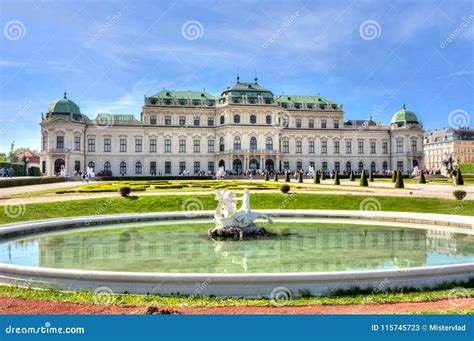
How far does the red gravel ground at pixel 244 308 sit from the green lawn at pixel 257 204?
42.0 ft

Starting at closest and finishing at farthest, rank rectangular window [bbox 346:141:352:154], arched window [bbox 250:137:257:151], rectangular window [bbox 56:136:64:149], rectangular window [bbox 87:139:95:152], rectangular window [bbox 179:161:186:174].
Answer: rectangular window [bbox 56:136:64:149], rectangular window [bbox 87:139:95:152], arched window [bbox 250:137:257:151], rectangular window [bbox 179:161:186:174], rectangular window [bbox 346:141:352:154]

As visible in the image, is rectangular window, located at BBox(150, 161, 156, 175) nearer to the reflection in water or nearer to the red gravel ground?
the reflection in water

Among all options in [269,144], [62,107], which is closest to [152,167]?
[62,107]

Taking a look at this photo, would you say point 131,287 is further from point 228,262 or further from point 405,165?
point 405,165

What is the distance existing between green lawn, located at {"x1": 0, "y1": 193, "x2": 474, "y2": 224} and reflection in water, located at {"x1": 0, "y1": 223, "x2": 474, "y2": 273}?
5734 millimetres

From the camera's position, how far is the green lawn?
20.8m

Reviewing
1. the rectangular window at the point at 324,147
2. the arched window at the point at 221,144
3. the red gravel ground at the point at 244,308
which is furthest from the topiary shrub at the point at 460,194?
the rectangular window at the point at 324,147

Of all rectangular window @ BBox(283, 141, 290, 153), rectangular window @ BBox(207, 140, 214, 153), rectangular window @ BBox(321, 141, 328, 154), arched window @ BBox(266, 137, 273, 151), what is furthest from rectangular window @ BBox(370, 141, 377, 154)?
rectangular window @ BBox(207, 140, 214, 153)

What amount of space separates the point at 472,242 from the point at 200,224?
10.2 meters

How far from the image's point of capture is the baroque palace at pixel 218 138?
63.0m

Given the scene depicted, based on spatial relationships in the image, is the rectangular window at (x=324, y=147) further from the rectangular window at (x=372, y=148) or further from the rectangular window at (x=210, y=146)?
the rectangular window at (x=210, y=146)

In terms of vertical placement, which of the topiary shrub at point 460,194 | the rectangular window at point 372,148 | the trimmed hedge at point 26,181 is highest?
the rectangular window at point 372,148

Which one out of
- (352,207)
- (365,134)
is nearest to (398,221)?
(352,207)

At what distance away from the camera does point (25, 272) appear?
852cm
